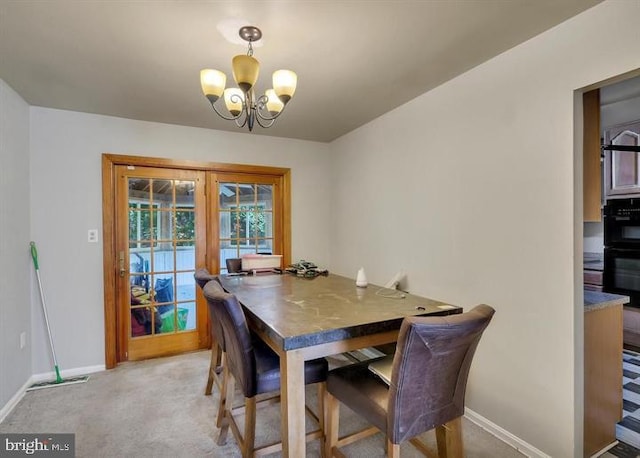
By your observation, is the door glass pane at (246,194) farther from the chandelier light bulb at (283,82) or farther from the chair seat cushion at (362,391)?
the chair seat cushion at (362,391)

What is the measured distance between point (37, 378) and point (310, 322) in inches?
116

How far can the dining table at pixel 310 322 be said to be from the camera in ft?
4.02

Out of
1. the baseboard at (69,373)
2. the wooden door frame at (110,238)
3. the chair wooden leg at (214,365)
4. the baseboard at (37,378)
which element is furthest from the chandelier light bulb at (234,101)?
the baseboard at (69,373)

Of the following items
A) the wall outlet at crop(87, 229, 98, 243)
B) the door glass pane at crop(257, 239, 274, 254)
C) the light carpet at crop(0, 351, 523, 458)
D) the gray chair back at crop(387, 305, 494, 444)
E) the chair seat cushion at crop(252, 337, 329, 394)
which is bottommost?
the light carpet at crop(0, 351, 523, 458)

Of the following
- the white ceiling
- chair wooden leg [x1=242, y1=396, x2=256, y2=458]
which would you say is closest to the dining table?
chair wooden leg [x1=242, y1=396, x2=256, y2=458]

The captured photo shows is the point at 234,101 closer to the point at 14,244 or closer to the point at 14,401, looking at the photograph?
the point at 14,244

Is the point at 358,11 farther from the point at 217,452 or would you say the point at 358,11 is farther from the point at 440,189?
the point at 217,452

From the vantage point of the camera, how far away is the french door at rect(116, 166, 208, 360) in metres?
3.18

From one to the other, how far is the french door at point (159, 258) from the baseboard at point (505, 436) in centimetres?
267

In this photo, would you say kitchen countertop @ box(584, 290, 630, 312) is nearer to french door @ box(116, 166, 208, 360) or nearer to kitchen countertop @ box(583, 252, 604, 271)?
kitchen countertop @ box(583, 252, 604, 271)

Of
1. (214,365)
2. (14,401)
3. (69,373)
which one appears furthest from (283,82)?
(69,373)

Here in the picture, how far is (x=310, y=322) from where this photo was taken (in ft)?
4.46

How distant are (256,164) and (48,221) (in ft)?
6.64

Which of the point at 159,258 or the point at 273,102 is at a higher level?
the point at 273,102
